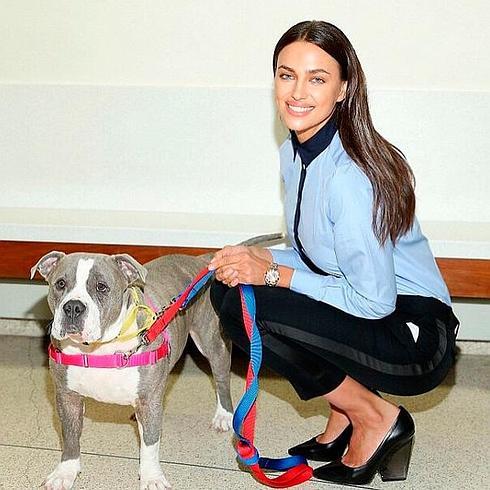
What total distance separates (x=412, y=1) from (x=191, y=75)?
84cm

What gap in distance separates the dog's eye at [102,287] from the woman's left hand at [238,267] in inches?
10.1

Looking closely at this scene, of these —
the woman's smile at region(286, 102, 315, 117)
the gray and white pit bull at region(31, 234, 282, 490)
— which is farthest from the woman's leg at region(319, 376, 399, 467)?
the woman's smile at region(286, 102, 315, 117)

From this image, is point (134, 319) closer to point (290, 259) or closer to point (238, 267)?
point (238, 267)

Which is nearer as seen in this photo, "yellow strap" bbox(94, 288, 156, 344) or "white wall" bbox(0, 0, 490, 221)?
"yellow strap" bbox(94, 288, 156, 344)

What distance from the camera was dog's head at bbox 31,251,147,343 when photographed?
200cm

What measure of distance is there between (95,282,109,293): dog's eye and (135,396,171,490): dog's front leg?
298mm

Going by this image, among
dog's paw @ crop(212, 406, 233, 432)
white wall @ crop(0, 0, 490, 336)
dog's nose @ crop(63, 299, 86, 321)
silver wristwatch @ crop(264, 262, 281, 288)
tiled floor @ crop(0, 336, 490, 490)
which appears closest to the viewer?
dog's nose @ crop(63, 299, 86, 321)

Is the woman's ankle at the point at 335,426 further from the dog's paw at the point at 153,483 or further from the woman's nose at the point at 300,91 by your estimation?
the woman's nose at the point at 300,91

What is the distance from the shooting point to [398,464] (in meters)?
2.31

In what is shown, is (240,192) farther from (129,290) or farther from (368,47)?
(129,290)

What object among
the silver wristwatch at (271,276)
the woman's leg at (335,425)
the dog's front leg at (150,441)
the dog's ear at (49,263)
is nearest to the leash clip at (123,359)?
the dog's front leg at (150,441)

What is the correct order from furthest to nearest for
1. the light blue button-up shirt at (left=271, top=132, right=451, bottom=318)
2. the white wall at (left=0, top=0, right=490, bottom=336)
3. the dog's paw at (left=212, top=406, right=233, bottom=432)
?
the white wall at (left=0, top=0, right=490, bottom=336)
the dog's paw at (left=212, top=406, right=233, bottom=432)
the light blue button-up shirt at (left=271, top=132, right=451, bottom=318)

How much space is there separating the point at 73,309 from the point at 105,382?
0.25 metres

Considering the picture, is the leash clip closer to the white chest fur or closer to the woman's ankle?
the white chest fur
